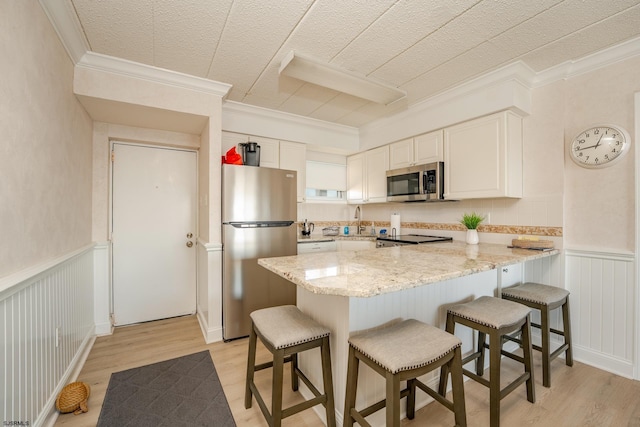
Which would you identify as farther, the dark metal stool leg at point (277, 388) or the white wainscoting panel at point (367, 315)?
the white wainscoting panel at point (367, 315)

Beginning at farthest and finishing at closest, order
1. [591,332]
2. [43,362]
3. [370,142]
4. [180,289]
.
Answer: [370,142] < [180,289] < [591,332] < [43,362]

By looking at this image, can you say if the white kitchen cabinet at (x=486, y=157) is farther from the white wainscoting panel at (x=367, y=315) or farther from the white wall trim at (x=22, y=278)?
the white wall trim at (x=22, y=278)

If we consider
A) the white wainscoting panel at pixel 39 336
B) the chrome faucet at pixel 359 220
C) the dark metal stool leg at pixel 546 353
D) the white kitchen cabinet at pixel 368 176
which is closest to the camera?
the white wainscoting panel at pixel 39 336

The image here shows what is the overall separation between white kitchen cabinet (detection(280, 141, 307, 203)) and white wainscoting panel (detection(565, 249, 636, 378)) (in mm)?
2807

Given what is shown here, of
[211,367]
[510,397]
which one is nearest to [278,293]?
[211,367]

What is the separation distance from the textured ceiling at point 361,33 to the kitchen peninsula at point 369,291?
1.55 metres

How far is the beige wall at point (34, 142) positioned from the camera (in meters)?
1.26

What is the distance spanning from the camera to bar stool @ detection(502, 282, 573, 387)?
198cm

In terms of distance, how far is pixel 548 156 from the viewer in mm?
2506

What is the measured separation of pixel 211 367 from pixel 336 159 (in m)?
3.18

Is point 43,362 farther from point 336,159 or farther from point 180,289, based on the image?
point 336,159

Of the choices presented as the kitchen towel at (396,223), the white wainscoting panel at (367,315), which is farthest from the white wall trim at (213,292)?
the kitchen towel at (396,223)

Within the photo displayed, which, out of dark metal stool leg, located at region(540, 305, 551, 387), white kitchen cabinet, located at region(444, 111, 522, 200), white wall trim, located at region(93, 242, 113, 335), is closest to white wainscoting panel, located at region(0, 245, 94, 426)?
white wall trim, located at region(93, 242, 113, 335)

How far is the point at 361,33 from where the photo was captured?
198 centimetres
